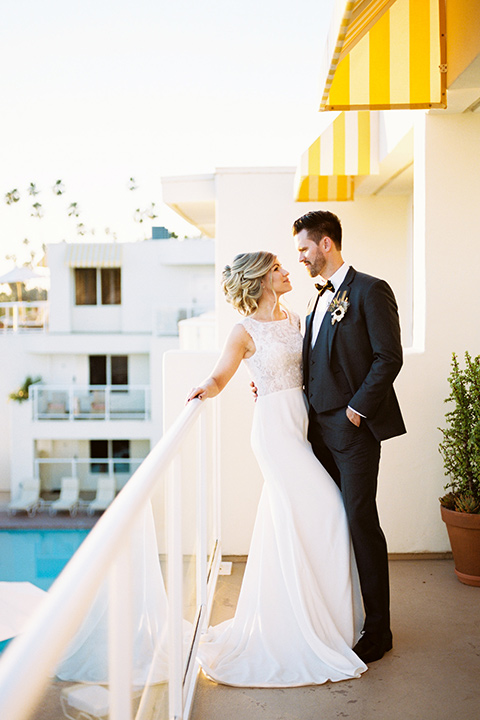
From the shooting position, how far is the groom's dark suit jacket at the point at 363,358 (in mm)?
3135

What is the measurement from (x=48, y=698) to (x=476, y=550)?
11.4 feet

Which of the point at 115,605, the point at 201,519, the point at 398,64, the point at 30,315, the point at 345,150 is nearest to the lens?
the point at 115,605

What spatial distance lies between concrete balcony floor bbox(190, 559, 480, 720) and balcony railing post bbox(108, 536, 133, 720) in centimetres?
151

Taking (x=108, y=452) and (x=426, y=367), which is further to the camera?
(x=108, y=452)

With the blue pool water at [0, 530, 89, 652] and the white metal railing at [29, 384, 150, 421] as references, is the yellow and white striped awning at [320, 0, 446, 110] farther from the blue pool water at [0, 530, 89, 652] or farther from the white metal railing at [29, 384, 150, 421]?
the white metal railing at [29, 384, 150, 421]

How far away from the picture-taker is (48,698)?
1.06 metres

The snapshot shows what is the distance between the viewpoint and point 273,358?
340cm

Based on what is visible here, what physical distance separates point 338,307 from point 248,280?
0.45 metres

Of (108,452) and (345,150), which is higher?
(345,150)

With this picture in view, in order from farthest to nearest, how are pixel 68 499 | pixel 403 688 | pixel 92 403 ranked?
pixel 92 403 < pixel 68 499 < pixel 403 688

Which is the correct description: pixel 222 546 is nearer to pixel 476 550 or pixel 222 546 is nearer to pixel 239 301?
pixel 476 550

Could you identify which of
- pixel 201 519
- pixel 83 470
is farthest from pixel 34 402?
pixel 201 519

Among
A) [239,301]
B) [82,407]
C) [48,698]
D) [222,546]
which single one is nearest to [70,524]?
[82,407]

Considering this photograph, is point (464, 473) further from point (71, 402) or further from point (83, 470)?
point (83, 470)
